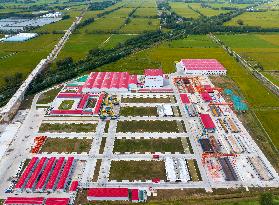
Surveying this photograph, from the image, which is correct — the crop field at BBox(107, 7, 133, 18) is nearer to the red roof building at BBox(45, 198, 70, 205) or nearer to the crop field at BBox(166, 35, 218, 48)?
the crop field at BBox(166, 35, 218, 48)

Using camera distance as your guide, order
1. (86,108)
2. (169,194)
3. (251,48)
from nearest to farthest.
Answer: (169,194) → (86,108) → (251,48)

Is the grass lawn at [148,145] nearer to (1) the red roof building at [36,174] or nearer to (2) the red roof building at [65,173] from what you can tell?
(2) the red roof building at [65,173]

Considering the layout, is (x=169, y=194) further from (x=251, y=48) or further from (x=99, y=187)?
(x=251, y=48)

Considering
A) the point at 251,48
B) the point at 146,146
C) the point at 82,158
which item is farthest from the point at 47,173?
the point at 251,48

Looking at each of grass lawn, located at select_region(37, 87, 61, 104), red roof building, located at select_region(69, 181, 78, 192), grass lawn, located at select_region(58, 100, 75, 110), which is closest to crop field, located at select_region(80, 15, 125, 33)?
grass lawn, located at select_region(37, 87, 61, 104)

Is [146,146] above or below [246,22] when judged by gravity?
below

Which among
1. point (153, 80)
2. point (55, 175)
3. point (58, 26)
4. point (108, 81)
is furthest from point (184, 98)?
point (58, 26)
